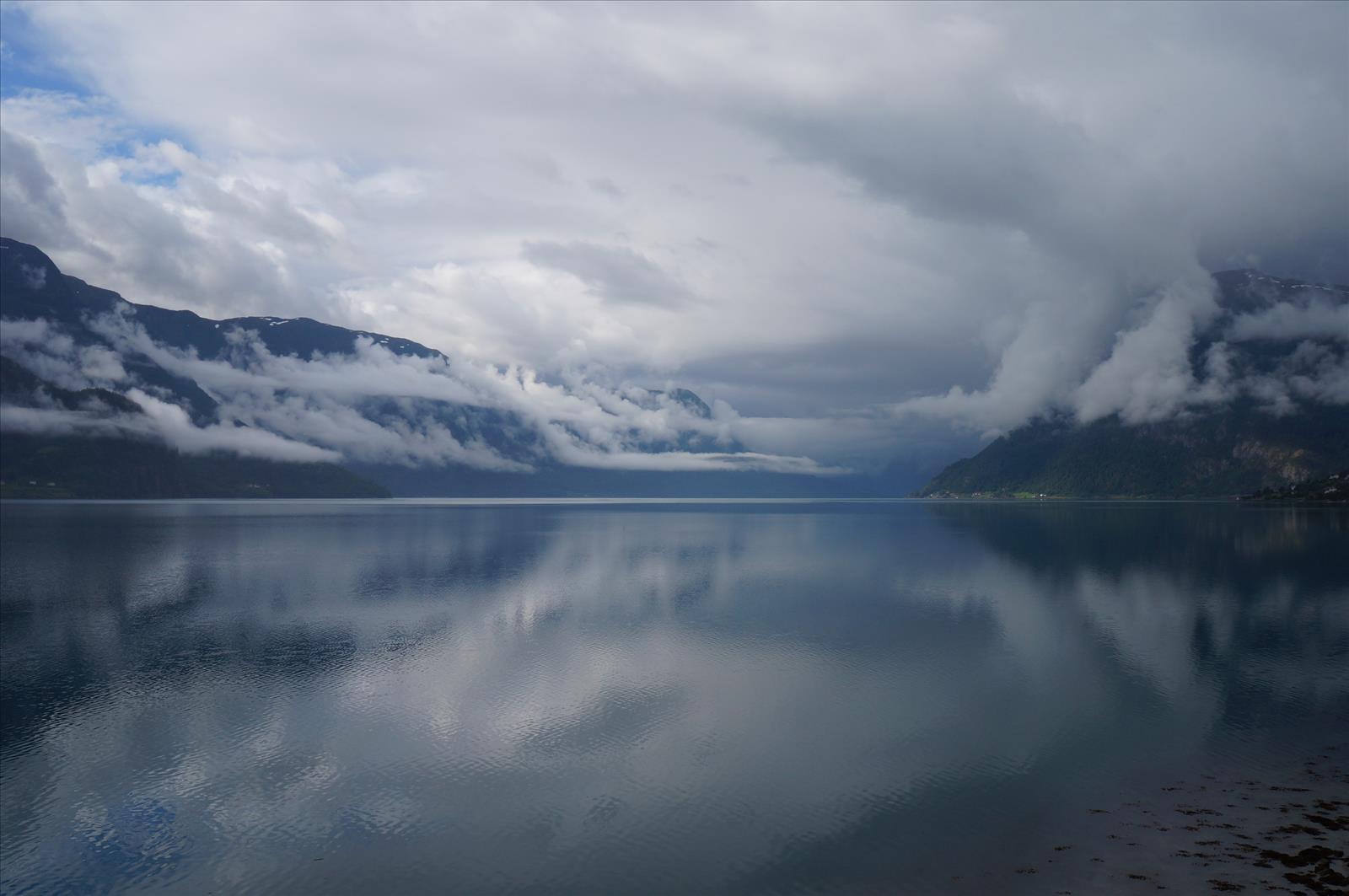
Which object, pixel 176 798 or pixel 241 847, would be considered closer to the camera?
pixel 241 847

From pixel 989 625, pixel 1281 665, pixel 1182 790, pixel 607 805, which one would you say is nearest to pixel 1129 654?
pixel 1281 665

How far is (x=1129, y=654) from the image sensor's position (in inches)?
2109

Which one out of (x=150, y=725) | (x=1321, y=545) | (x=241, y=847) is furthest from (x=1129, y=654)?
(x=1321, y=545)

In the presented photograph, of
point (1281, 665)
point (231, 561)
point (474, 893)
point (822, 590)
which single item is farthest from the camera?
point (231, 561)

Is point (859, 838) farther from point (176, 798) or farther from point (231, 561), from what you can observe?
point (231, 561)

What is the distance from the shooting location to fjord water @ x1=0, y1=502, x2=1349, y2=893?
2508cm

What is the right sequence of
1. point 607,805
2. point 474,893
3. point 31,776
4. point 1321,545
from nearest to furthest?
point 474,893 → point 607,805 → point 31,776 → point 1321,545

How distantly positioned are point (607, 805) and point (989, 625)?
4717cm

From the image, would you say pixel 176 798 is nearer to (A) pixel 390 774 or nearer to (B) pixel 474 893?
(A) pixel 390 774

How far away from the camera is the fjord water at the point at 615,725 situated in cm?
2508

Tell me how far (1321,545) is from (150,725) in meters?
164

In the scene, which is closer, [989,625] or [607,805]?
[607,805]

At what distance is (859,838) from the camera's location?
84.7ft

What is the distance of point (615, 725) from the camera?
126ft
